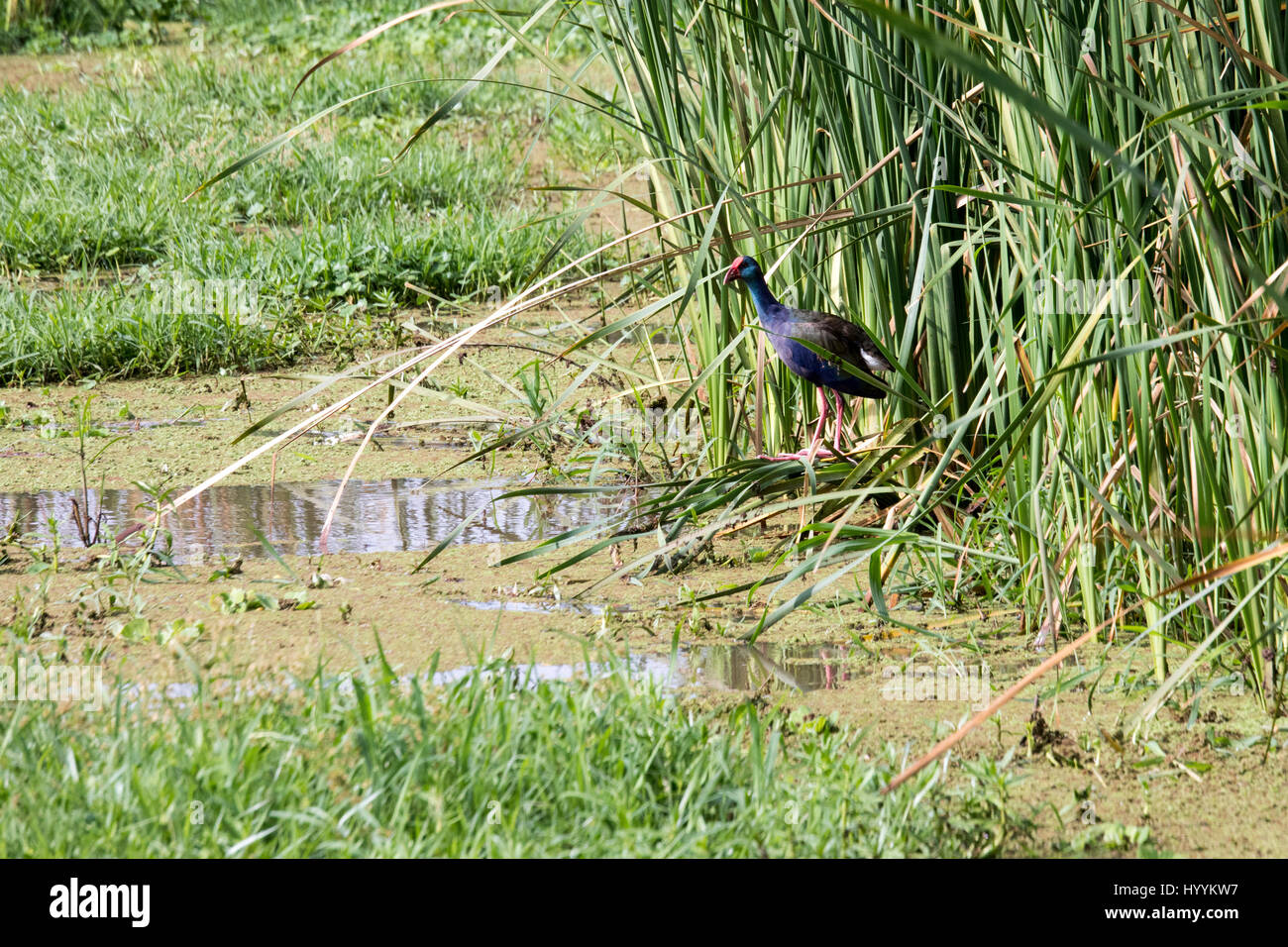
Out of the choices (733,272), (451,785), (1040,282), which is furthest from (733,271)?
(451,785)

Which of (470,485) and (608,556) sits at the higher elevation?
(470,485)

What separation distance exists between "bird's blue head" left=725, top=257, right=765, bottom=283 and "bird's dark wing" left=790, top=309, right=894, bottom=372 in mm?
188

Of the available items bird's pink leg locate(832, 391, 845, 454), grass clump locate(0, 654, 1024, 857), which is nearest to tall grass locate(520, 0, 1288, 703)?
bird's pink leg locate(832, 391, 845, 454)

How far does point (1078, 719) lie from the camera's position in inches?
92.0

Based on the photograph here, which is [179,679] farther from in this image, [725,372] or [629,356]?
[629,356]

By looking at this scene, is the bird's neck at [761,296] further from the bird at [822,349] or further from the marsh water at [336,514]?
the marsh water at [336,514]

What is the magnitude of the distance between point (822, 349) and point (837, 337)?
0.19 feet

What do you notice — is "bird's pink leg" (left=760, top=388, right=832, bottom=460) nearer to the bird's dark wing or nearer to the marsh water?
the bird's dark wing

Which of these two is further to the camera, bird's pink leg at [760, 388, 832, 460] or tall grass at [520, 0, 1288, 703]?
bird's pink leg at [760, 388, 832, 460]

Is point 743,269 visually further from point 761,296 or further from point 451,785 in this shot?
point 451,785

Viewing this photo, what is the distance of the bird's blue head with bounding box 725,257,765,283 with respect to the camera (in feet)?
10.4

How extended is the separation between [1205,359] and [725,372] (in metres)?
1.58
